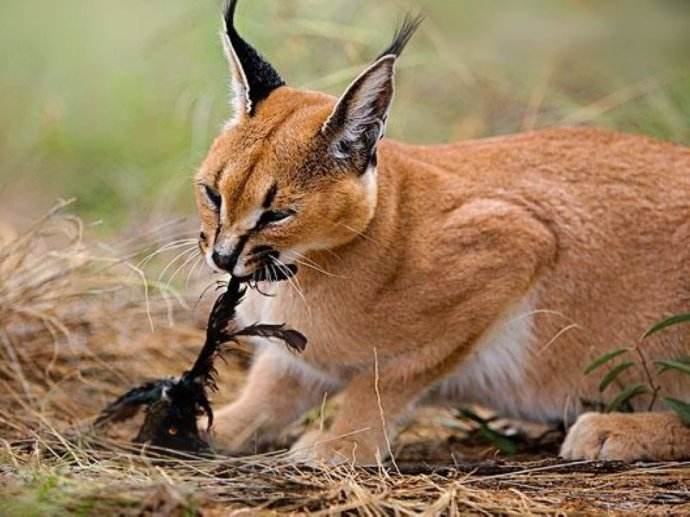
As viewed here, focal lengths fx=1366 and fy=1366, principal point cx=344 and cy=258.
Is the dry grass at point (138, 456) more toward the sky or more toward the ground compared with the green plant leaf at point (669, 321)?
more toward the ground

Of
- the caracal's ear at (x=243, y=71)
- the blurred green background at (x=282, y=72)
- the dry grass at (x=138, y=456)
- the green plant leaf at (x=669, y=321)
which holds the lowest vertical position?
the dry grass at (x=138, y=456)

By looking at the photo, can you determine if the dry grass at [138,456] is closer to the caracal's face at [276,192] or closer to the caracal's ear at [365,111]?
the caracal's face at [276,192]

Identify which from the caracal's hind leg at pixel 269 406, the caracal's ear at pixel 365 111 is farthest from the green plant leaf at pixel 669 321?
the caracal's hind leg at pixel 269 406

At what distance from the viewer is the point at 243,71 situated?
13.1 ft

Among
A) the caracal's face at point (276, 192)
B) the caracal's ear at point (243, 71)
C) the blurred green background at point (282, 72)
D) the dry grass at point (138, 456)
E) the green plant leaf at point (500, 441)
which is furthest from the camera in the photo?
the blurred green background at point (282, 72)

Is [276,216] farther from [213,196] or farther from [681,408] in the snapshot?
[681,408]

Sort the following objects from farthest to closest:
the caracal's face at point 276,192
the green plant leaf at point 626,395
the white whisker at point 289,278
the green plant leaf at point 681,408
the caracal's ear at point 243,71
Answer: the green plant leaf at point 626,395 → the green plant leaf at point 681,408 → the caracal's ear at point 243,71 → the white whisker at point 289,278 → the caracal's face at point 276,192

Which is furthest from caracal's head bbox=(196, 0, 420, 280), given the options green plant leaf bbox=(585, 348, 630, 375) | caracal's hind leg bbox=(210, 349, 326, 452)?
green plant leaf bbox=(585, 348, 630, 375)

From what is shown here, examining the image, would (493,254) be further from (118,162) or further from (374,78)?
(118,162)

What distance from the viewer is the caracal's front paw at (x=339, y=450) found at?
4140 millimetres

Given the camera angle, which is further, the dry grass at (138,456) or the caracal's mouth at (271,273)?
the caracal's mouth at (271,273)

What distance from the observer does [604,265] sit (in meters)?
4.39

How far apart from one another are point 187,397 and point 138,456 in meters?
0.34

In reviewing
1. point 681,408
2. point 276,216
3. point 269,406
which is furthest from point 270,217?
point 681,408
